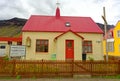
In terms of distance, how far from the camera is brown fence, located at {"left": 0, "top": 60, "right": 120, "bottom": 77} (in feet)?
41.0

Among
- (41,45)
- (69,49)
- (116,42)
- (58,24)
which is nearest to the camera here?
(69,49)

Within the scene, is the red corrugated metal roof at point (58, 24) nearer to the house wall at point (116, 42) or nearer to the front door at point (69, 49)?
the front door at point (69, 49)

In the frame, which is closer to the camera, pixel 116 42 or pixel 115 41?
pixel 116 42

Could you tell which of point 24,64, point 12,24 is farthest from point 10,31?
point 24,64

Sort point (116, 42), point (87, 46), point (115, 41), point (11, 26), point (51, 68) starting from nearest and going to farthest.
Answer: point (51, 68)
point (87, 46)
point (116, 42)
point (115, 41)
point (11, 26)

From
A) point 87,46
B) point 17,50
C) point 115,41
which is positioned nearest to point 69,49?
point 87,46

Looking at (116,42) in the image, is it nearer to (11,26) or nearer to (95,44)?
(95,44)

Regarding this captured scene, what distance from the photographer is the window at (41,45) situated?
21.6m

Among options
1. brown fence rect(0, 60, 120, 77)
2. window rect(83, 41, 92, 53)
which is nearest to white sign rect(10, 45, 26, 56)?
brown fence rect(0, 60, 120, 77)

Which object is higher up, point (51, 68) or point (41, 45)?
point (41, 45)

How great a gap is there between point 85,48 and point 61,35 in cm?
382

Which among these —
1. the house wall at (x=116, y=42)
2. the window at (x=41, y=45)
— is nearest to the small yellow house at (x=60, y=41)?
the window at (x=41, y=45)

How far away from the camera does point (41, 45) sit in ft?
70.8

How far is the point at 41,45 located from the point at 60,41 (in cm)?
263
